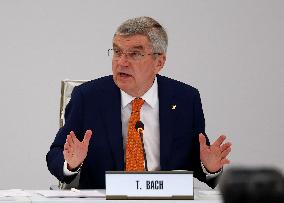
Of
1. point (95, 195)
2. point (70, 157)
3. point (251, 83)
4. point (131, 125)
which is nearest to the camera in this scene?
point (95, 195)

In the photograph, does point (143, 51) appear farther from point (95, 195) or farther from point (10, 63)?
point (10, 63)

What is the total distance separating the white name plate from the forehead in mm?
925

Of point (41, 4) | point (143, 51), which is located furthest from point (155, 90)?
point (41, 4)

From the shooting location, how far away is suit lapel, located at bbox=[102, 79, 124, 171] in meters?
2.35

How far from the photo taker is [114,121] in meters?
2.40

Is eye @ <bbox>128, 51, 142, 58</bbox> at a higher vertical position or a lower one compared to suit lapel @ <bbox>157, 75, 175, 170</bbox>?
higher

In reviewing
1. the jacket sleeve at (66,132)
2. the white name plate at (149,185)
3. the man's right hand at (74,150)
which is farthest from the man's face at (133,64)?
the white name plate at (149,185)

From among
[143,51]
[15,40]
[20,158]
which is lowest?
[20,158]

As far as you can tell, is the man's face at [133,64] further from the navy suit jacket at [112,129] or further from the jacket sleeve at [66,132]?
the jacket sleeve at [66,132]

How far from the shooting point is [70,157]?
2055 millimetres

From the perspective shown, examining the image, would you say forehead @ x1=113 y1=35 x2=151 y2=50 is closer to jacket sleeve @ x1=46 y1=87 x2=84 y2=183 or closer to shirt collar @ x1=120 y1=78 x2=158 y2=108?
shirt collar @ x1=120 y1=78 x2=158 y2=108

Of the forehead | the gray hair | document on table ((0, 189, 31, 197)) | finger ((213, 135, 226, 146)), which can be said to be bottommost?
document on table ((0, 189, 31, 197))

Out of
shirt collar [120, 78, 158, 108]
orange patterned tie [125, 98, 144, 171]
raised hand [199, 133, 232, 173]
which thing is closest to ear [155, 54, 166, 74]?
shirt collar [120, 78, 158, 108]

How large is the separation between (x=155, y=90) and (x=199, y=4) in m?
1.81
